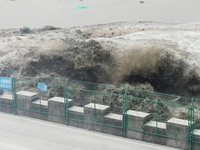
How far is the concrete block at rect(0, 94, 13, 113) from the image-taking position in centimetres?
2022

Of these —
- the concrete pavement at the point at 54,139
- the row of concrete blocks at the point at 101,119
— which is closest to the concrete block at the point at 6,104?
the row of concrete blocks at the point at 101,119

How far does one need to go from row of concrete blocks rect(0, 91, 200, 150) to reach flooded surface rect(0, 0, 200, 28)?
83.2ft

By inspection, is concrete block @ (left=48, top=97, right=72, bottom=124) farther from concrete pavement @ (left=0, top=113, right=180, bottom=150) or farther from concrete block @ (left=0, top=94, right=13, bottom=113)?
concrete block @ (left=0, top=94, right=13, bottom=113)

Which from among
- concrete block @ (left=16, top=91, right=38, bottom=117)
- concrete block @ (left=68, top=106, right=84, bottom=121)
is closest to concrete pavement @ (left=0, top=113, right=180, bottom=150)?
concrete block @ (left=68, top=106, right=84, bottom=121)

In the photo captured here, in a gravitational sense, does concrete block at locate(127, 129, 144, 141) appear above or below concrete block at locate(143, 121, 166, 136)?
below

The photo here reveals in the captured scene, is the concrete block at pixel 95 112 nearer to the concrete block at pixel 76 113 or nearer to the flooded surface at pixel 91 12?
the concrete block at pixel 76 113

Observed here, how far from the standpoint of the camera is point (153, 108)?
723 inches

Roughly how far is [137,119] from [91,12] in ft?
115

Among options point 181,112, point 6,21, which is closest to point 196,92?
point 181,112

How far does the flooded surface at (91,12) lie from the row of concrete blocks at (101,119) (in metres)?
25.4

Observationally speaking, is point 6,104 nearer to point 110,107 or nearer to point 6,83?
point 6,83

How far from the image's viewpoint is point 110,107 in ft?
61.1

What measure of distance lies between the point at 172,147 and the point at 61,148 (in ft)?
13.6

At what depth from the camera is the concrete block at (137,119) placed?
16.9 metres
